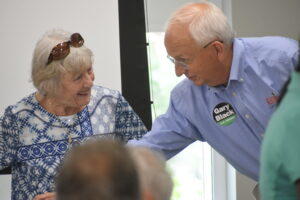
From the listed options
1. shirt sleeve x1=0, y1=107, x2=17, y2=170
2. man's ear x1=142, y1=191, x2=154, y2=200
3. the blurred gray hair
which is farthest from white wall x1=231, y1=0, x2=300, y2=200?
man's ear x1=142, y1=191, x2=154, y2=200

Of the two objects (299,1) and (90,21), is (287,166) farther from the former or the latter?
(299,1)

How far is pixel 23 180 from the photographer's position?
2.43 m

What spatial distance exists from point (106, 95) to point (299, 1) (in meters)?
2.49

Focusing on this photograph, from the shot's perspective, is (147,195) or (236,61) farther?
(236,61)

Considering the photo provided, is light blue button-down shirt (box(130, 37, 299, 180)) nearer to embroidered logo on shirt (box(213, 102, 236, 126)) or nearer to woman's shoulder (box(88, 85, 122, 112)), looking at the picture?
embroidered logo on shirt (box(213, 102, 236, 126))

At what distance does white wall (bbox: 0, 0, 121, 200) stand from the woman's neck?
831mm

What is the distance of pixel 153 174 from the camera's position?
1085 millimetres

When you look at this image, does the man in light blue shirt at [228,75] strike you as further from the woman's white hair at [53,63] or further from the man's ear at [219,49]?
the woman's white hair at [53,63]

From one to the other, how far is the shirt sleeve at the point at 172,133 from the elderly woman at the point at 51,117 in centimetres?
25

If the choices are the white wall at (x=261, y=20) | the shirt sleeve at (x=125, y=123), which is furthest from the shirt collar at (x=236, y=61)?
the white wall at (x=261, y=20)

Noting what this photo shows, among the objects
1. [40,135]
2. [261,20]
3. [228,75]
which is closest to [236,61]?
[228,75]

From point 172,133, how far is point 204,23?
0.52 meters

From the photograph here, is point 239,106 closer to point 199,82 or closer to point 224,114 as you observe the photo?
point 224,114

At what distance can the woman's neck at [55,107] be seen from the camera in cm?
251
